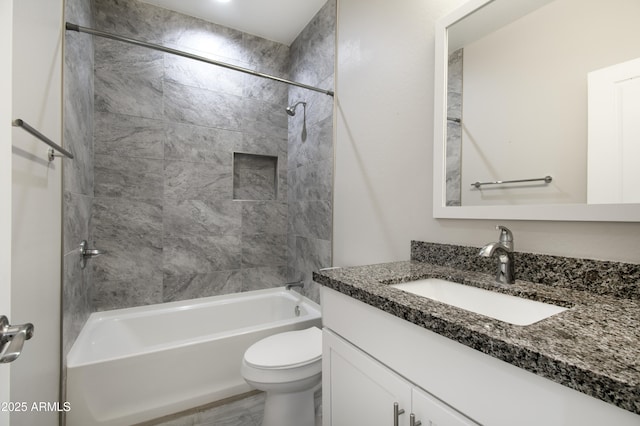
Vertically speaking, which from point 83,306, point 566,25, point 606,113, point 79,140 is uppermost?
point 566,25

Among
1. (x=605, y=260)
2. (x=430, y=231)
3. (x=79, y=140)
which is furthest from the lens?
(x=79, y=140)

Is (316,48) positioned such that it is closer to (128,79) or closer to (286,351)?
(128,79)

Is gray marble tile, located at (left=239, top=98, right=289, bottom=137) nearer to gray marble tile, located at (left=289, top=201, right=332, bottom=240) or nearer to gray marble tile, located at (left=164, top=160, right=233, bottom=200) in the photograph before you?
gray marble tile, located at (left=164, top=160, right=233, bottom=200)

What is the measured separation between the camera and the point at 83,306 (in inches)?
69.2

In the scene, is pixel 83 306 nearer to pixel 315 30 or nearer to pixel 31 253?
pixel 31 253

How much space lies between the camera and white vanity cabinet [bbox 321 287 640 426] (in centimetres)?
45

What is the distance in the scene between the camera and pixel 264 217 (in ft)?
8.70

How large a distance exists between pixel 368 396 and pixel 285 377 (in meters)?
0.64

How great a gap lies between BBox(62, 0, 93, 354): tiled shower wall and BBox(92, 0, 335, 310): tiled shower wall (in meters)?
0.14

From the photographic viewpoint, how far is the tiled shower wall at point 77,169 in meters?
1.41

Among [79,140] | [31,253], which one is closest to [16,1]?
[31,253]

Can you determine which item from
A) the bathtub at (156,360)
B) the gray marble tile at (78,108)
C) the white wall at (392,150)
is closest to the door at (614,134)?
the white wall at (392,150)

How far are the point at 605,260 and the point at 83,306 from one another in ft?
8.32

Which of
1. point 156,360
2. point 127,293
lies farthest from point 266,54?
point 156,360
